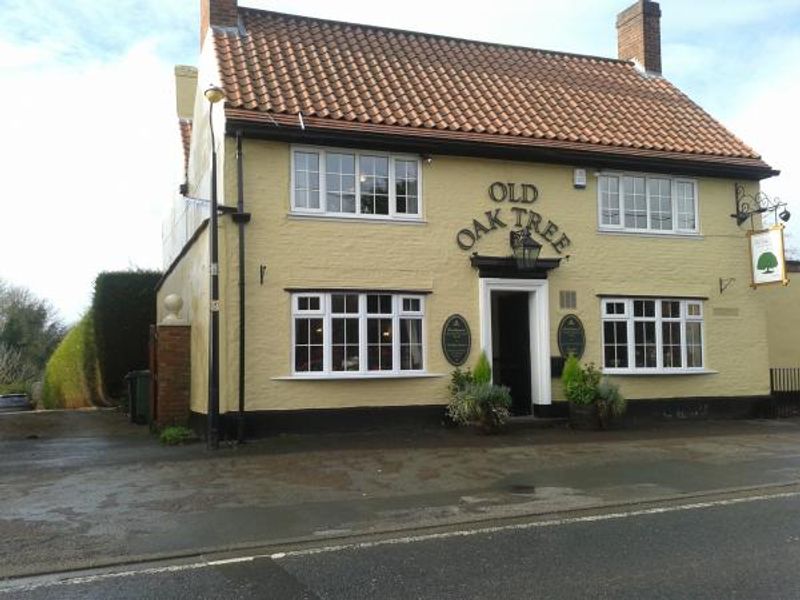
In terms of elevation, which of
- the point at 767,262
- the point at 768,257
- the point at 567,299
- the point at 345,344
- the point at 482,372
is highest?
the point at 768,257

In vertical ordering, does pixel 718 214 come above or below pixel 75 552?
above

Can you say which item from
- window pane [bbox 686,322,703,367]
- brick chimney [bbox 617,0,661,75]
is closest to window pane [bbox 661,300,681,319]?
window pane [bbox 686,322,703,367]

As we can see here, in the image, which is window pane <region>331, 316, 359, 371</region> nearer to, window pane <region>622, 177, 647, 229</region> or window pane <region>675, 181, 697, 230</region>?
window pane <region>622, 177, 647, 229</region>

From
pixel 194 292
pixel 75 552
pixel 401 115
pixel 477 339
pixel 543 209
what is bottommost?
pixel 75 552

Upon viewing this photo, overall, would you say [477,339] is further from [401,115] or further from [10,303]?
[10,303]

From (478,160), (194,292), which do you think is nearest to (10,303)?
(194,292)

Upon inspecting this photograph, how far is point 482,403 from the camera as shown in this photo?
13398mm

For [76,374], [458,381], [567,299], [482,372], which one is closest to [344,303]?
[458,381]

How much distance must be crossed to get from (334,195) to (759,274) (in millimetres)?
9273

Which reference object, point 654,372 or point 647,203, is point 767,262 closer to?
point 647,203

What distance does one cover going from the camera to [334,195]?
549 inches

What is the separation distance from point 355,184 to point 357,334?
9.02 ft

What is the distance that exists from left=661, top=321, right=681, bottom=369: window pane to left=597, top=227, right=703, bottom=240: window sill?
6.00 feet

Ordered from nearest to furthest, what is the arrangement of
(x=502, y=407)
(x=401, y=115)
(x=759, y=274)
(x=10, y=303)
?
(x=502, y=407) → (x=401, y=115) → (x=759, y=274) → (x=10, y=303)
